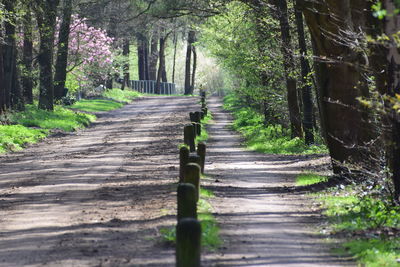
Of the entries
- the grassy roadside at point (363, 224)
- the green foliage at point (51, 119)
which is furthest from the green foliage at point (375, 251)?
the green foliage at point (51, 119)

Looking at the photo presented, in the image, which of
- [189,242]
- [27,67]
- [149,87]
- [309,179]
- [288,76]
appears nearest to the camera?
[189,242]

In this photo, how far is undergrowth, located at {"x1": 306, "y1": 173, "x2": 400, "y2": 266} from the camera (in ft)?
31.2

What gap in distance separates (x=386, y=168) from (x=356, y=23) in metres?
3.76

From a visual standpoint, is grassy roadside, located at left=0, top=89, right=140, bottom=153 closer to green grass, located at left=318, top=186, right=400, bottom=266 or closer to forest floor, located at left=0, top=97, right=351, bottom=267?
forest floor, located at left=0, top=97, right=351, bottom=267

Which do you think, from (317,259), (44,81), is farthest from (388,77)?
(44,81)

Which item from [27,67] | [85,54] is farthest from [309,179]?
[85,54]

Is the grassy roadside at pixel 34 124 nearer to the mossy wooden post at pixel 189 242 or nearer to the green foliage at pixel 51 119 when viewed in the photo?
the green foliage at pixel 51 119

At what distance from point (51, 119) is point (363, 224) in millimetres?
24237

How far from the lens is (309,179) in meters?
17.3

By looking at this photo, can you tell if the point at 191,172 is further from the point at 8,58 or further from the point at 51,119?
the point at 51,119

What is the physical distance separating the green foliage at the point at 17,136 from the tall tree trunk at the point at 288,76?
372 inches

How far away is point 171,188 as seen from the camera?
49.4ft

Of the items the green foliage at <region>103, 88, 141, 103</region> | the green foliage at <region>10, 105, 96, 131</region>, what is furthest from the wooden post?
the green foliage at <region>103, 88, 141, 103</region>

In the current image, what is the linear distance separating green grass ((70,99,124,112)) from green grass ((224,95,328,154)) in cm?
997
